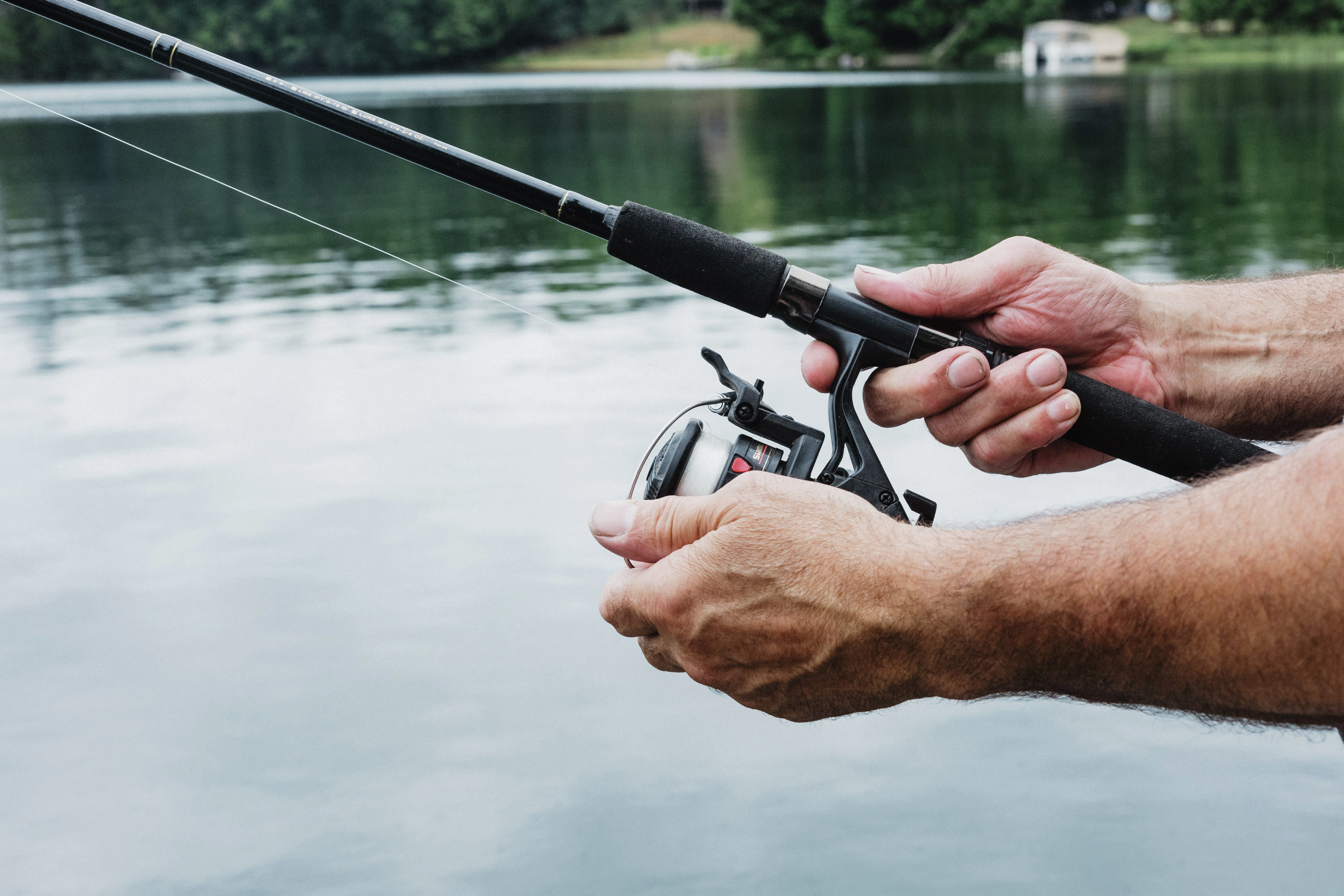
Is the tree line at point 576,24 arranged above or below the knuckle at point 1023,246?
above

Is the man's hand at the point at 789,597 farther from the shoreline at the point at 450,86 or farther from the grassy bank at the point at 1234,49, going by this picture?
the grassy bank at the point at 1234,49

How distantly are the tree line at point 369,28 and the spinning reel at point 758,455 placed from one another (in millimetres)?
3720

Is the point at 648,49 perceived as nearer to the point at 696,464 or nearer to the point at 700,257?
the point at 700,257

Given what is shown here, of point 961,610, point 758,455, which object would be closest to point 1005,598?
point 961,610

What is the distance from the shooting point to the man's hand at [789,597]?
5.00 feet

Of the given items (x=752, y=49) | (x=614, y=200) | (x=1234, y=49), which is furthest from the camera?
(x=752, y=49)

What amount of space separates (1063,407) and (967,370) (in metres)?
0.16

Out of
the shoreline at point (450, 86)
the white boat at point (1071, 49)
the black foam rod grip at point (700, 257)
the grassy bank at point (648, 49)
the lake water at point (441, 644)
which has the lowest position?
the lake water at point (441, 644)

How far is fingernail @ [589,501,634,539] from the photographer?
1.72 metres

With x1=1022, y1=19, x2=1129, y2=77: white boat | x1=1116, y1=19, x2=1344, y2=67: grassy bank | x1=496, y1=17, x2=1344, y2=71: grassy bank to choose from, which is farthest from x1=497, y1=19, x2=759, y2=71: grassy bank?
x1=1116, y1=19, x2=1344, y2=67: grassy bank

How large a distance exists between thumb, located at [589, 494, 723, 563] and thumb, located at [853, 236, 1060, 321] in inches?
21.8

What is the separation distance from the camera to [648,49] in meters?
78.2

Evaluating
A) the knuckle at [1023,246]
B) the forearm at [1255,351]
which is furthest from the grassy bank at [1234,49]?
the knuckle at [1023,246]

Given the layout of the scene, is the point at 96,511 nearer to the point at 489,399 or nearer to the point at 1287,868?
the point at 489,399
